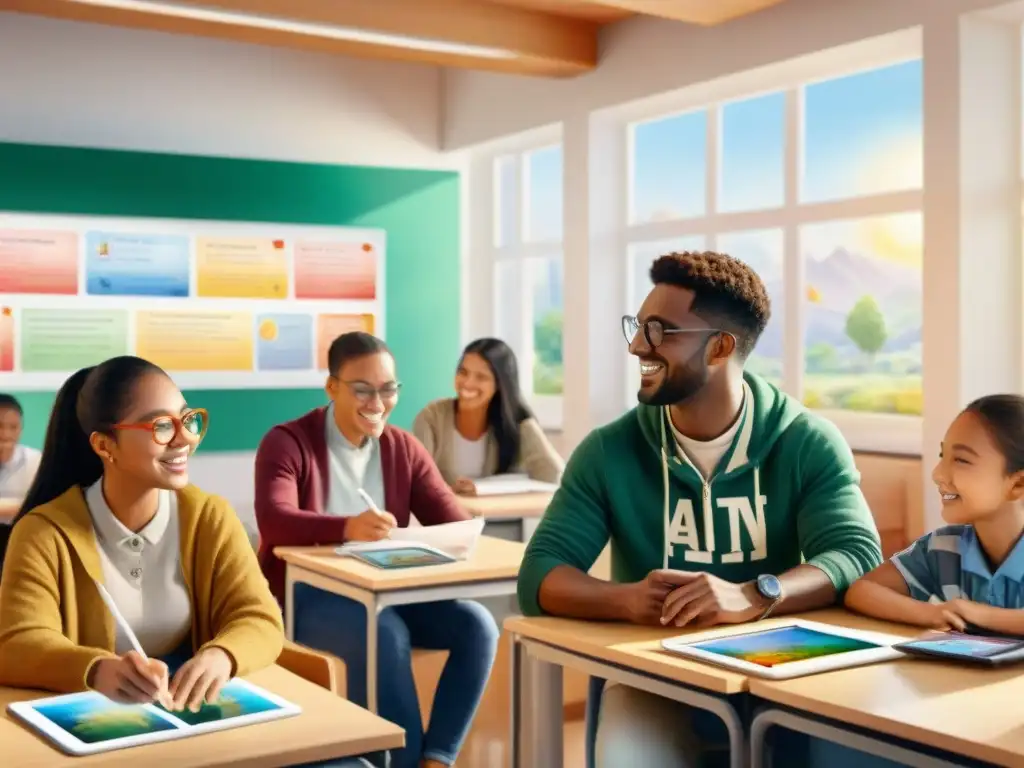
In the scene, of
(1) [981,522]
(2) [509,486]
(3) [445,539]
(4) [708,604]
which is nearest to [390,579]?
(3) [445,539]

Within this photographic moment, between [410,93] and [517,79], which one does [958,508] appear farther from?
[410,93]

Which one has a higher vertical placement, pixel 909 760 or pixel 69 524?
pixel 69 524

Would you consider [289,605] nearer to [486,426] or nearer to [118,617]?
[118,617]

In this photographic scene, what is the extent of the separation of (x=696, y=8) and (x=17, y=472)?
11.2 ft

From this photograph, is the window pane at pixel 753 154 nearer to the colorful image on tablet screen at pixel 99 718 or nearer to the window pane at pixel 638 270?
the window pane at pixel 638 270

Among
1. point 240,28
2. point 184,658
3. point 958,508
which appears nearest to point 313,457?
point 184,658

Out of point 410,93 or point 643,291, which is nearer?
point 643,291

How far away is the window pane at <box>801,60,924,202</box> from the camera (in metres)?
4.89

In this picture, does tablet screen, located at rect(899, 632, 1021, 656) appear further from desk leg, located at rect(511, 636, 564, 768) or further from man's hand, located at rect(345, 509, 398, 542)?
man's hand, located at rect(345, 509, 398, 542)

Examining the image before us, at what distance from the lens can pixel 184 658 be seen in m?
2.18

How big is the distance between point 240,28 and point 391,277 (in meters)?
2.01

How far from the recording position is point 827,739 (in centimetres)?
181

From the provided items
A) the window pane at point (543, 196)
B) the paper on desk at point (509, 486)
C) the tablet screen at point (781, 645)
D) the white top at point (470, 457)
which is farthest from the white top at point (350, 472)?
the window pane at point (543, 196)

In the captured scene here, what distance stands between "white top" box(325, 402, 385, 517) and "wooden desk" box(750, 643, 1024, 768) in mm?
2082
